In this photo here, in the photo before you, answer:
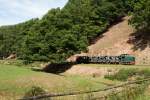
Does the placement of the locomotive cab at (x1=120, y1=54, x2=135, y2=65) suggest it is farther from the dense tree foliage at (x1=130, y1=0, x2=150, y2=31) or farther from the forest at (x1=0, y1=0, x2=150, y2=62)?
the forest at (x1=0, y1=0, x2=150, y2=62)

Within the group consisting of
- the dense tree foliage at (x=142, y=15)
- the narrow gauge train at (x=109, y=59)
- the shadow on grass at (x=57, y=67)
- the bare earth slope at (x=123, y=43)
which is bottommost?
the shadow on grass at (x=57, y=67)

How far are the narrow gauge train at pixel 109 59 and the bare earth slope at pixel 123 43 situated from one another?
8.08ft

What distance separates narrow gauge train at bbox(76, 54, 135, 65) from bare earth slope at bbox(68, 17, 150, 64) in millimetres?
2464

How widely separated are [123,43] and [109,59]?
14.4 m

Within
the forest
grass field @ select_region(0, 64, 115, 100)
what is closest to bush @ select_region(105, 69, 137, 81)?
grass field @ select_region(0, 64, 115, 100)

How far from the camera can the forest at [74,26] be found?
94.0 m

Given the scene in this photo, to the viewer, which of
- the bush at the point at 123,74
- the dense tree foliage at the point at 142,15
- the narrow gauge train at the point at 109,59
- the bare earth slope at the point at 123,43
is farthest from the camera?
the bare earth slope at the point at 123,43

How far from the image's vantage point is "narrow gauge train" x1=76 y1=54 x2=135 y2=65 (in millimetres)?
86188

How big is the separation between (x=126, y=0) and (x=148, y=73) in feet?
196

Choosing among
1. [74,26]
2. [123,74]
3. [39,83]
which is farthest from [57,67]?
[39,83]

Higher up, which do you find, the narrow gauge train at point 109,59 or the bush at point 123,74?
the narrow gauge train at point 109,59

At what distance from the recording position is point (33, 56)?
95.4 m

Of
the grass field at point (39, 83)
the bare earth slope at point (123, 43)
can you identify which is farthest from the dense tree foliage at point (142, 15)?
the grass field at point (39, 83)

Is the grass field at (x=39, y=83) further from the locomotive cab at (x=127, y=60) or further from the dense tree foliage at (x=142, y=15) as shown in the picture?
the dense tree foliage at (x=142, y=15)
